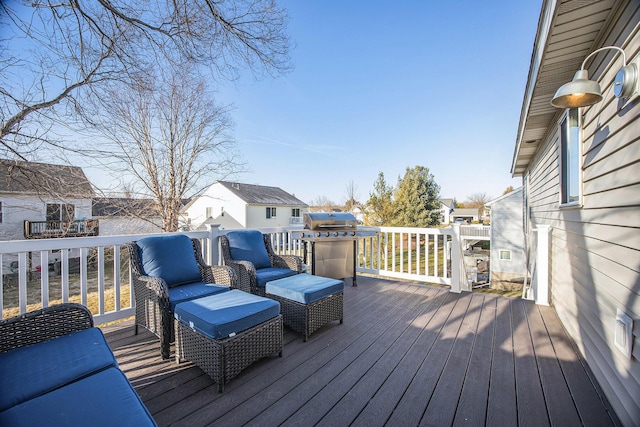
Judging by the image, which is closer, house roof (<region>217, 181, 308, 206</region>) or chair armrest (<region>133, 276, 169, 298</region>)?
chair armrest (<region>133, 276, 169, 298</region>)

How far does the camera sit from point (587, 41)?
7.59ft

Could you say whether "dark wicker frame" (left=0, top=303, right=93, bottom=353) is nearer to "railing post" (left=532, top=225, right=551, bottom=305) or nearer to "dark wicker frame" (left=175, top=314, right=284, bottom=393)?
"dark wicker frame" (left=175, top=314, right=284, bottom=393)

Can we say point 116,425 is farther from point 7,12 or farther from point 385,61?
point 385,61

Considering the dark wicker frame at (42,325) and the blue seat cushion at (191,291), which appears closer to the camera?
the dark wicker frame at (42,325)

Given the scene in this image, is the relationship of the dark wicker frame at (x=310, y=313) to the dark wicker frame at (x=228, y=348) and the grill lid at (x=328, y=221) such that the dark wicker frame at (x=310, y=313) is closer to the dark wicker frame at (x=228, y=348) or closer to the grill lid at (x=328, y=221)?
the dark wicker frame at (x=228, y=348)

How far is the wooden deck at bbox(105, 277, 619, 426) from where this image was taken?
1.59m

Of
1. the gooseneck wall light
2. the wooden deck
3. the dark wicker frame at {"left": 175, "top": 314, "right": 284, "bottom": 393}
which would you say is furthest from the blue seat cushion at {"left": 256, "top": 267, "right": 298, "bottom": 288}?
the gooseneck wall light

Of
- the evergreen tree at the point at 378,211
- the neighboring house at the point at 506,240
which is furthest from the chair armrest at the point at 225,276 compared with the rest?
the evergreen tree at the point at 378,211

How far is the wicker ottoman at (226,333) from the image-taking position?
1840 millimetres

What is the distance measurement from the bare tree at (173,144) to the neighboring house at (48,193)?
155 cm

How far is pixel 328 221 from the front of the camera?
14.5 ft

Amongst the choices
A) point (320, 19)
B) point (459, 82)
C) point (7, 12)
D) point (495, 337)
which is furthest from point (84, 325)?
point (459, 82)

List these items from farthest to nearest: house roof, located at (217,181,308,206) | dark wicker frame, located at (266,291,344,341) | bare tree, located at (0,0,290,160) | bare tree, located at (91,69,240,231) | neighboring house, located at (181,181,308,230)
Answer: house roof, located at (217,181,308,206)
neighboring house, located at (181,181,308,230)
bare tree, located at (91,69,240,231)
bare tree, located at (0,0,290,160)
dark wicker frame, located at (266,291,344,341)

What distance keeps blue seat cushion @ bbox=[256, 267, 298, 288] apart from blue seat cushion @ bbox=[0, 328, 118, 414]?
1.66m
